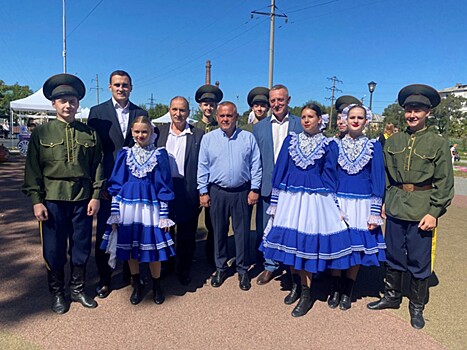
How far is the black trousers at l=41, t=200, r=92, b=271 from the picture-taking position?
3266 mm

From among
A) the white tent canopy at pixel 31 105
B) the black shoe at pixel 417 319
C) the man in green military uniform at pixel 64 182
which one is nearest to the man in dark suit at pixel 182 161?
the man in green military uniform at pixel 64 182

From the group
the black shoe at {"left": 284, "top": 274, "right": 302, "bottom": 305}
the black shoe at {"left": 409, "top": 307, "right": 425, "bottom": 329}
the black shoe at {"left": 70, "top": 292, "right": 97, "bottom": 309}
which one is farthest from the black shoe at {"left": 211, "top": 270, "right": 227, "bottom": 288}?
the black shoe at {"left": 409, "top": 307, "right": 425, "bottom": 329}

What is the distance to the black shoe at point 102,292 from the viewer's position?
3639 millimetres

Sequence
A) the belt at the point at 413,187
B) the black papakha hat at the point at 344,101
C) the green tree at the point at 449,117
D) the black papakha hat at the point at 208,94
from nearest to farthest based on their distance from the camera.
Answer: the belt at the point at 413,187
the black papakha hat at the point at 344,101
the black papakha hat at the point at 208,94
the green tree at the point at 449,117

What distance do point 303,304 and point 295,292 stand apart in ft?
0.78

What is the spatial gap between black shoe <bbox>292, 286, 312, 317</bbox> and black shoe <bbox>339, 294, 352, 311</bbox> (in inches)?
12.5

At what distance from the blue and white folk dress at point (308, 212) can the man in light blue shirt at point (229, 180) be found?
516 millimetres

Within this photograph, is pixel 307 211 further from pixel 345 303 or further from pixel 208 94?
pixel 208 94

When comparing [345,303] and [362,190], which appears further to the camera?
[345,303]

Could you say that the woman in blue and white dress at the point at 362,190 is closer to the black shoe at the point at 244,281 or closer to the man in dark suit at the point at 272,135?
the man in dark suit at the point at 272,135

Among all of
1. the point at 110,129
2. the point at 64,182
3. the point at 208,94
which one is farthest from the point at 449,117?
the point at 64,182

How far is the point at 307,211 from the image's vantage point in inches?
129

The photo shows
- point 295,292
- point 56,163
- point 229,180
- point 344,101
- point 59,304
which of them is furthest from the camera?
point 344,101

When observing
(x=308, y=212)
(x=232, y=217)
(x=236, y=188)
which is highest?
(x=236, y=188)
